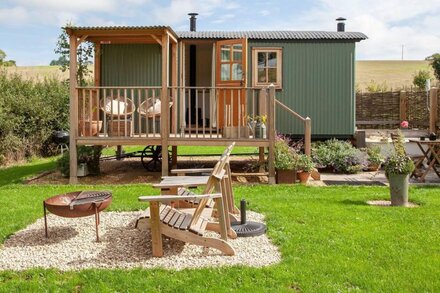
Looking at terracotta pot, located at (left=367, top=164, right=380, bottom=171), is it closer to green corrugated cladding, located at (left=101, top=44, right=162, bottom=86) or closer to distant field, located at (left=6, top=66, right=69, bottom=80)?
green corrugated cladding, located at (left=101, top=44, right=162, bottom=86)

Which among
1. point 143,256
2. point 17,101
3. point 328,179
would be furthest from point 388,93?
point 143,256

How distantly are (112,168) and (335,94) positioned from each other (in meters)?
5.75

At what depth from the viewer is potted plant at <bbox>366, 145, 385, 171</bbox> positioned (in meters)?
11.9

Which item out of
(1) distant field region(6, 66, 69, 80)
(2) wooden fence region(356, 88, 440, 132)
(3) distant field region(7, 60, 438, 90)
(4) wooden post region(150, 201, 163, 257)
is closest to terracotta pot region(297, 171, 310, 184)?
(4) wooden post region(150, 201, 163, 257)

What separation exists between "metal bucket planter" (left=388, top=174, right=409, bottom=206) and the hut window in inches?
223

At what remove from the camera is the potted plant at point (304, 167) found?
9922 mm

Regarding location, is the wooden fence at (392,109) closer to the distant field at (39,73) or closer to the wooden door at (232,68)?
the wooden door at (232,68)

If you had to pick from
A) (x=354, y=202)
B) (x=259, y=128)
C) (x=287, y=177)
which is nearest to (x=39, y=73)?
(x=259, y=128)

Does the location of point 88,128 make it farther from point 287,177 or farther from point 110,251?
point 110,251

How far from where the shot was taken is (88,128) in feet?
34.8

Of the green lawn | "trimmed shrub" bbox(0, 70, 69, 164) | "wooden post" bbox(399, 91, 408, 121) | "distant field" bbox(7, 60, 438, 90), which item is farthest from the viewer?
"distant field" bbox(7, 60, 438, 90)

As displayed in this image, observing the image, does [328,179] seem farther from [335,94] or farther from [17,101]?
[17,101]

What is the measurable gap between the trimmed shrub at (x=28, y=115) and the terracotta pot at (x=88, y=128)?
5018mm

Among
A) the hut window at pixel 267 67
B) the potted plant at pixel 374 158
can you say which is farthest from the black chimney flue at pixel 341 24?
the potted plant at pixel 374 158
